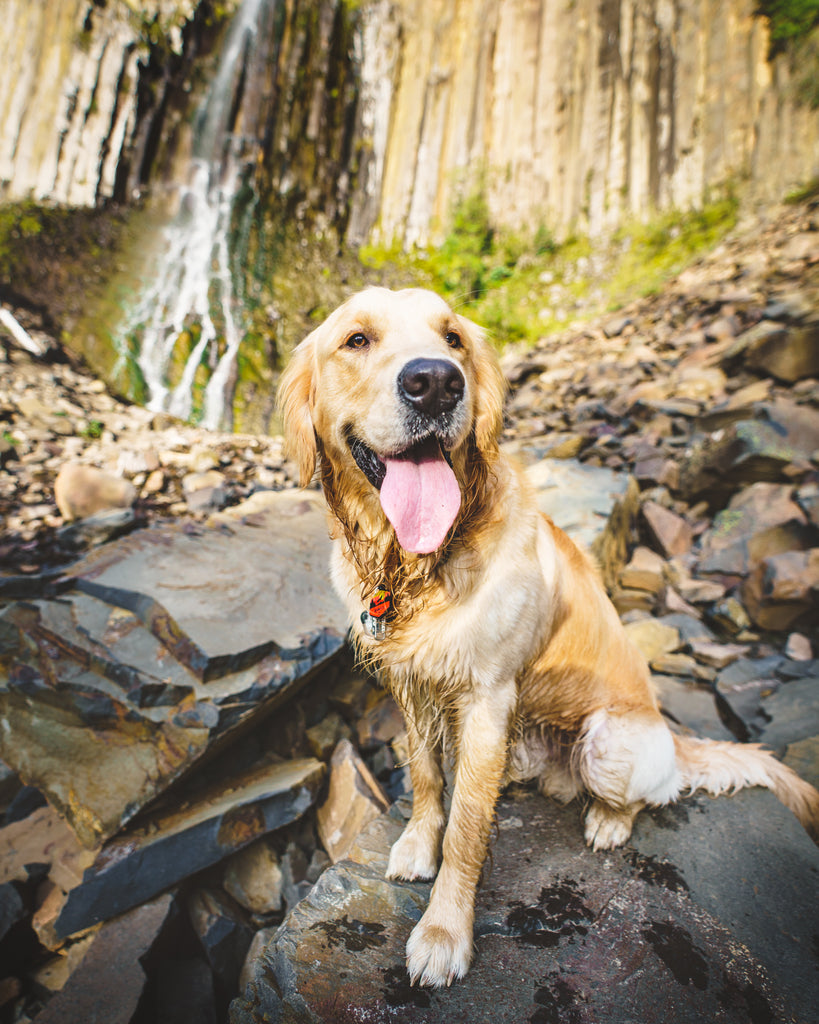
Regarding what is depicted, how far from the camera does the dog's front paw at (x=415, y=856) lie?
194 cm

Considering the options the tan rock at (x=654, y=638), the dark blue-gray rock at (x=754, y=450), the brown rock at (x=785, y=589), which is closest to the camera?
the brown rock at (x=785, y=589)

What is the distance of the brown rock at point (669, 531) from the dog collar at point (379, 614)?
3620mm

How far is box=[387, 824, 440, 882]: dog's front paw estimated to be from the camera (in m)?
1.94

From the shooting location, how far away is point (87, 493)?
5.36 meters

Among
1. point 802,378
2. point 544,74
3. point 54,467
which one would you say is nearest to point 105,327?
point 54,467

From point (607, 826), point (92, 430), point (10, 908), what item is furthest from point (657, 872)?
point (92, 430)

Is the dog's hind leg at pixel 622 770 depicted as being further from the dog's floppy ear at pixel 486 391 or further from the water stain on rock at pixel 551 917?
the dog's floppy ear at pixel 486 391

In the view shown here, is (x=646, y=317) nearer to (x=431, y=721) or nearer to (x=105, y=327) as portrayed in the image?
(x=431, y=721)

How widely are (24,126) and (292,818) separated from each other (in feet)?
67.6

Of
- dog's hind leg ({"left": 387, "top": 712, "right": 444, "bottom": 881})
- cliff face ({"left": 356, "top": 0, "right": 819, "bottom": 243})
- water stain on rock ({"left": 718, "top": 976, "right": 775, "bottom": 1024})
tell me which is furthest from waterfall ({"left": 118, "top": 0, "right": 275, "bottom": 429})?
water stain on rock ({"left": 718, "top": 976, "right": 775, "bottom": 1024})

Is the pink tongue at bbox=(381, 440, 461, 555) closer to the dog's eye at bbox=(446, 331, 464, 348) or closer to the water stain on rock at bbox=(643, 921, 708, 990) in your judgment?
the dog's eye at bbox=(446, 331, 464, 348)

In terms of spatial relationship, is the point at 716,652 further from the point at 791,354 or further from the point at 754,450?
the point at 791,354

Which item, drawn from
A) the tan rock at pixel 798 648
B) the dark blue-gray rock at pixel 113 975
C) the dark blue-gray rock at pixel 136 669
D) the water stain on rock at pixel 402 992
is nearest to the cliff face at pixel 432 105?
the tan rock at pixel 798 648

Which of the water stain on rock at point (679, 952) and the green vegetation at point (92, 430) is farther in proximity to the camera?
the green vegetation at point (92, 430)
